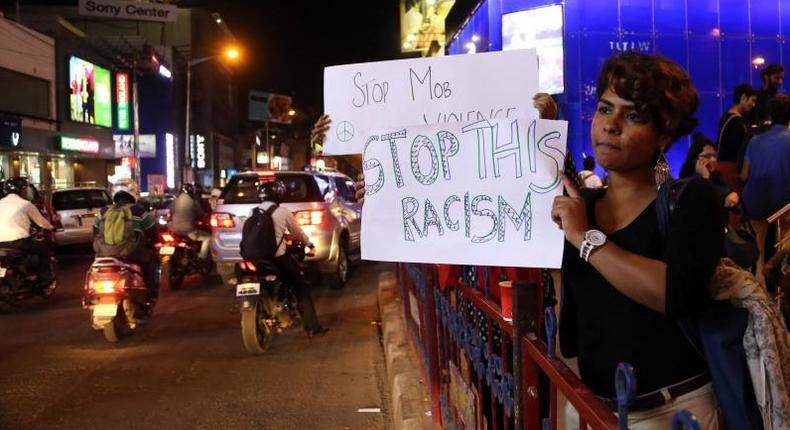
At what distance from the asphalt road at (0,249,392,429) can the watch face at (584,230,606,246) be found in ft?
11.9

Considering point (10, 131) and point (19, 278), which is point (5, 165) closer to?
point (10, 131)

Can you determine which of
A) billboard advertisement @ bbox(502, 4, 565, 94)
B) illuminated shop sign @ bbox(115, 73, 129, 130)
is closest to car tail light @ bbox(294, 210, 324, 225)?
billboard advertisement @ bbox(502, 4, 565, 94)

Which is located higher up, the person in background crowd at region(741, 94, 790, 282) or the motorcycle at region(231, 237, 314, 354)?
the person in background crowd at region(741, 94, 790, 282)

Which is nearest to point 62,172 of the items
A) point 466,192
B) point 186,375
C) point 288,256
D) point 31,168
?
point 31,168

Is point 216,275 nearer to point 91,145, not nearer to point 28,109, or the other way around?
point 28,109

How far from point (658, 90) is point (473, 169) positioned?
0.79 meters

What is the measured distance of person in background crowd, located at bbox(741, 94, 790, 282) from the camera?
482cm

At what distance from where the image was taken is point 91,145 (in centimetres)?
3073

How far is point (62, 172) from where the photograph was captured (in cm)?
2889

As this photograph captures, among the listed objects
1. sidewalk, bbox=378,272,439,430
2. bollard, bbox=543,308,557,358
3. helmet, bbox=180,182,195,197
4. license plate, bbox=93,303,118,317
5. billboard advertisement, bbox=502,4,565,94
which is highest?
billboard advertisement, bbox=502,4,565,94

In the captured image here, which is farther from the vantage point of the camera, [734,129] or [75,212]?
[75,212]

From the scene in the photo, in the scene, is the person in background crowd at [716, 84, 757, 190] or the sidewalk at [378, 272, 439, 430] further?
the person in background crowd at [716, 84, 757, 190]

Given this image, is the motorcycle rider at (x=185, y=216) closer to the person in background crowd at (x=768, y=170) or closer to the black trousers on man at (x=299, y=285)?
the black trousers on man at (x=299, y=285)

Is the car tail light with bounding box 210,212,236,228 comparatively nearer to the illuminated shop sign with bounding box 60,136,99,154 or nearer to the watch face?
the watch face
